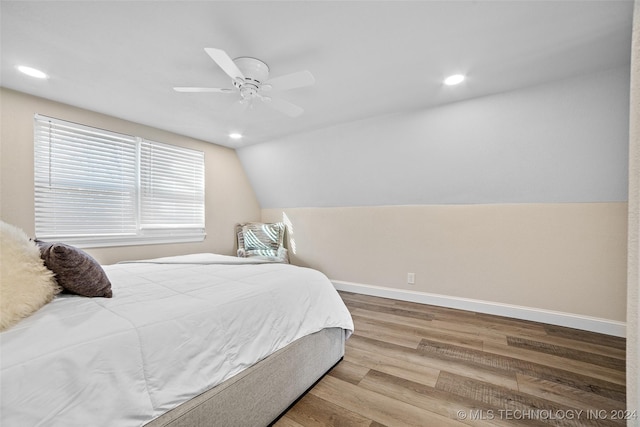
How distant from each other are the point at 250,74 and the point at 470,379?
267cm

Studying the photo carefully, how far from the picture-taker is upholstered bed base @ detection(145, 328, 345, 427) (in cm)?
108

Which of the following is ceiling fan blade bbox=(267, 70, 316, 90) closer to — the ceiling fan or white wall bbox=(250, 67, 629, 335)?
the ceiling fan

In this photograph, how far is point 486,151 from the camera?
2730mm

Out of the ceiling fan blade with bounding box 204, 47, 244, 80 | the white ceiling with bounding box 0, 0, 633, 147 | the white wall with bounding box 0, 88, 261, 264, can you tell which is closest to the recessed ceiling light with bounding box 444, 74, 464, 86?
the white ceiling with bounding box 0, 0, 633, 147

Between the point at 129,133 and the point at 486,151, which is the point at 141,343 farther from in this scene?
the point at 486,151

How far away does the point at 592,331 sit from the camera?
2535 millimetres

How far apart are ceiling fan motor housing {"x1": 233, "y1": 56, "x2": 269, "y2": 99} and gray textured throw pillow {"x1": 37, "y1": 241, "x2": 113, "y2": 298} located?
1.45m

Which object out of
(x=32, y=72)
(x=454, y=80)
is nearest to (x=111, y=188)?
(x=32, y=72)

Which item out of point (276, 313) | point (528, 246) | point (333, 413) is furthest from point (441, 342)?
point (276, 313)

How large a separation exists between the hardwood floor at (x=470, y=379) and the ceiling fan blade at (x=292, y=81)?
205cm

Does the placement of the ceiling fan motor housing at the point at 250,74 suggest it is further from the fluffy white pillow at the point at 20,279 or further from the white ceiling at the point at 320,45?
the fluffy white pillow at the point at 20,279

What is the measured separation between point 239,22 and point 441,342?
2880mm

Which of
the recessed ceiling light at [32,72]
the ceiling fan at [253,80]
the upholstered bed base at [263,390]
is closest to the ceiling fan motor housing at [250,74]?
the ceiling fan at [253,80]

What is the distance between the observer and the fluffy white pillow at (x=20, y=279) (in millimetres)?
952
